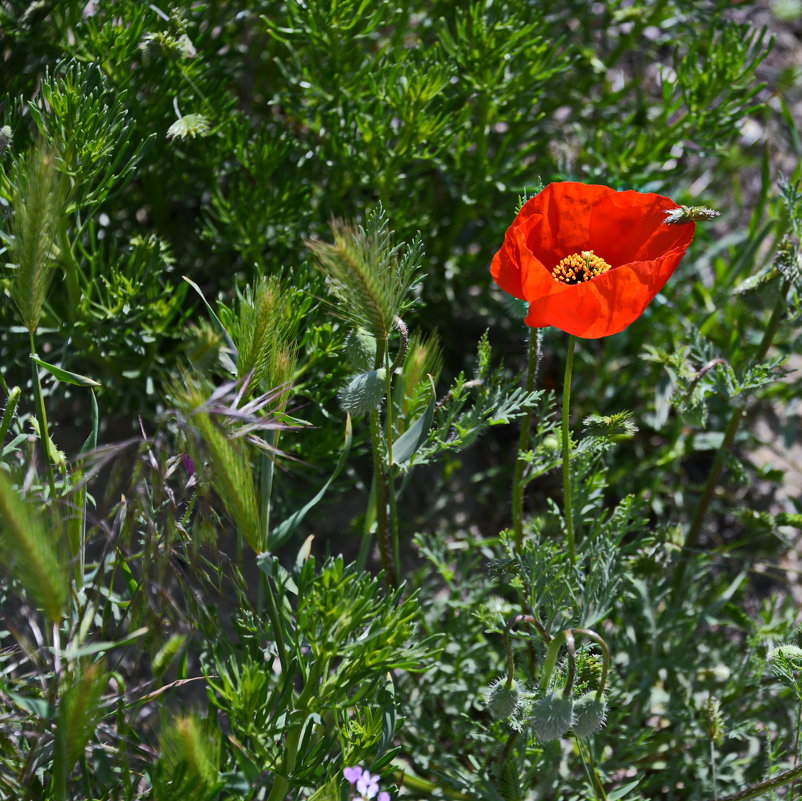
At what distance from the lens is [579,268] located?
5.86 ft

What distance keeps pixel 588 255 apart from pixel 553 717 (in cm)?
84

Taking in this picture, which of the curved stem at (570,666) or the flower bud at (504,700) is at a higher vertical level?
A: the curved stem at (570,666)

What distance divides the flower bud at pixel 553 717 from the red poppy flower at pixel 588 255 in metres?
0.59

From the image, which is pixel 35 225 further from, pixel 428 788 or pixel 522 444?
pixel 428 788

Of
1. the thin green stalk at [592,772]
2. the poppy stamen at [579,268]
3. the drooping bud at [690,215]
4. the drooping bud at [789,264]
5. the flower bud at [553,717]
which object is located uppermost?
the drooping bud at [690,215]

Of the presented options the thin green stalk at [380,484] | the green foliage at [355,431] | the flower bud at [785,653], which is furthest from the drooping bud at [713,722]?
the thin green stalk at [380,484]

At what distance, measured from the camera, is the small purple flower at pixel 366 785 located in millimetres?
1434

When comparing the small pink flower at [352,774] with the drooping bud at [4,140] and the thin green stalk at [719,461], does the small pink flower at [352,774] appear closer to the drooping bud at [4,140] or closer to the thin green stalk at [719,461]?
the thin green stalk at [719,461]

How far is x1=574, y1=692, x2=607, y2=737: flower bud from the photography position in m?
1.57

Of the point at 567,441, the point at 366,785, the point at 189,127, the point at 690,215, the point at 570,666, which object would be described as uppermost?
the point at 189,127

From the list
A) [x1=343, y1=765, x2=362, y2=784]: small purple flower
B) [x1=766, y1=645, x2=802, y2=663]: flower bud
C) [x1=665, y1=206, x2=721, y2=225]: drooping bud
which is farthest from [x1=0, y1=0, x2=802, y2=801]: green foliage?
[x1=665, y1=206, x2=721, y2=225]: drooping bud

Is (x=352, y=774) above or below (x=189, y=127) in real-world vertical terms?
below

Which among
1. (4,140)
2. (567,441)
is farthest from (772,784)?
(4,140)

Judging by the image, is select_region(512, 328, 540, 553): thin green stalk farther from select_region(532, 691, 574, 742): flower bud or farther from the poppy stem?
select_region(532, 691, 574, 742): flower bud
